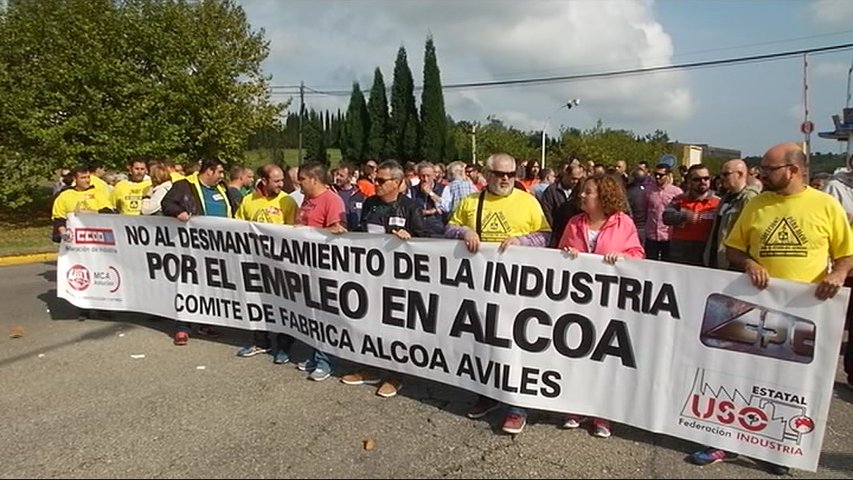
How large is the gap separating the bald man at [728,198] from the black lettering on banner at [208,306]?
4195 millimetres

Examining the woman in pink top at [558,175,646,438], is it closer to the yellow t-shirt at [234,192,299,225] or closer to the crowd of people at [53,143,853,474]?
the crowd of people at [53,143,853,474]

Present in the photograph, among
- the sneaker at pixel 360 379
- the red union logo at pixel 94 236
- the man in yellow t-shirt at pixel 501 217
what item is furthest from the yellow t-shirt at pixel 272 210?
the man in yellow t-shirt at pixel 501 217

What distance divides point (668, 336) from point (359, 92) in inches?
1771

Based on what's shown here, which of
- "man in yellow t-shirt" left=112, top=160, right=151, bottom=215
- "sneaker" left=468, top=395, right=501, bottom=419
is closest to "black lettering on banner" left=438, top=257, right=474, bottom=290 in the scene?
"sneaker" left=468, top=395, right=501, bottom=419

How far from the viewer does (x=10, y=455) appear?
3648mm

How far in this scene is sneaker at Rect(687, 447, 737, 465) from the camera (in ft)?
11.7

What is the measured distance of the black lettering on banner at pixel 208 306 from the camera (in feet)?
18.8

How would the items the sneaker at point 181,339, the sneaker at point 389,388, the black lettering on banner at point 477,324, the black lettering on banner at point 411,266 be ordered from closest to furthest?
the black lettering on banner at point 477,324
the black lettering on banner at point 411,266
the sneaker at point 389,388
the sneaker at point 181,339

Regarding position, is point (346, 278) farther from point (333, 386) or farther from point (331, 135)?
point (331, 135)

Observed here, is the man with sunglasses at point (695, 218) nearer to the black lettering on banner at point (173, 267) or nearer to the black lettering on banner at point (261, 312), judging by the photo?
the black lettering on banner at point (261, 312)

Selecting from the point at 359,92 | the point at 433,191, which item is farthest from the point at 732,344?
the point at 359,92

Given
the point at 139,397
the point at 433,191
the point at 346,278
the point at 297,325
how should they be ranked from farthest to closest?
the point at 433,191 < the point at 297,325 < the point at 346,278 < the point at 139,397

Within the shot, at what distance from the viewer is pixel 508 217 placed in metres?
4.37

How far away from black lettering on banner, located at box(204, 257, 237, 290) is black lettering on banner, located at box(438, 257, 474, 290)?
2287mm
